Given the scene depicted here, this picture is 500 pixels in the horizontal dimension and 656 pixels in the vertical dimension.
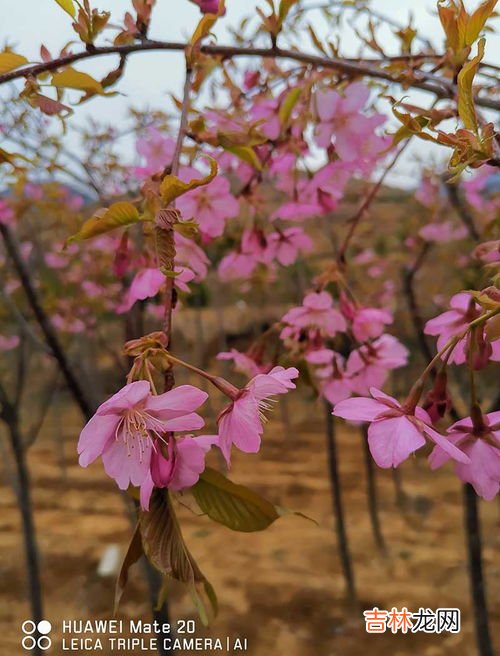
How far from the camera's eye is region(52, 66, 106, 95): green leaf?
0.47 metres

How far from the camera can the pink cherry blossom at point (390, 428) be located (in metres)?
0.37

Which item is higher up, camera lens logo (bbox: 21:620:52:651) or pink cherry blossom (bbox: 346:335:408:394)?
pink cherry blossom (bbox: 346:335:408:394)

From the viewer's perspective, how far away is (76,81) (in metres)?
0.48

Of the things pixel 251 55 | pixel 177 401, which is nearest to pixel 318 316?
pixel 251 55

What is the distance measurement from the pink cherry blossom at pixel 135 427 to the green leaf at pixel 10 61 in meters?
0.28

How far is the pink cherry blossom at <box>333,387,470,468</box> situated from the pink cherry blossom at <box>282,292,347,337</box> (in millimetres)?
269

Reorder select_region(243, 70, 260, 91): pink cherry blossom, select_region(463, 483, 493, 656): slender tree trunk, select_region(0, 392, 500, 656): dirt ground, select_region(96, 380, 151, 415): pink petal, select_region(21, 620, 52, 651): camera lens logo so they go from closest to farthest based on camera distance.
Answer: select_region(96, 380, 151, 415): pink petal
select_region(243, 70, 260, 91): pink cherry blossom
select_region(463, 483, 493, 656): slender tree trunk
select_region(21, 620, 52, 651): camera lens logo
select_region(0, 392, 500, 656): dirt ground

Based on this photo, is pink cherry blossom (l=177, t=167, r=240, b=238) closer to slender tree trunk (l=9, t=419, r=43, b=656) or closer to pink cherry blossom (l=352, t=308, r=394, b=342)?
pink cherry blossom (l=352, t=308, r=394, b=342)

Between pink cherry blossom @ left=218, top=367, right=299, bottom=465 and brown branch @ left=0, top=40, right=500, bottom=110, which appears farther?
Answer: brown branch @ left=0, top=40, right=500, bottom=110

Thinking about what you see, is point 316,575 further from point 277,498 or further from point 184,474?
point 184,474

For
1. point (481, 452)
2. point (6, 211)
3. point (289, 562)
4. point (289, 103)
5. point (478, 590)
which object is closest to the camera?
point (481, 452)

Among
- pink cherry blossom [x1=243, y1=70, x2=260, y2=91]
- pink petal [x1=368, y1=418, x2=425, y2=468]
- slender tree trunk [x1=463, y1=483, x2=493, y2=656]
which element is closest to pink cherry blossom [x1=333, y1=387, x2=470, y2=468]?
pink petal [x1=368, y1=418, x2=425, y2=468]

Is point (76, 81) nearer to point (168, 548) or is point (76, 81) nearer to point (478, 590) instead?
point (168, 548)

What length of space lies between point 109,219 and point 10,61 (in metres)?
0.18
